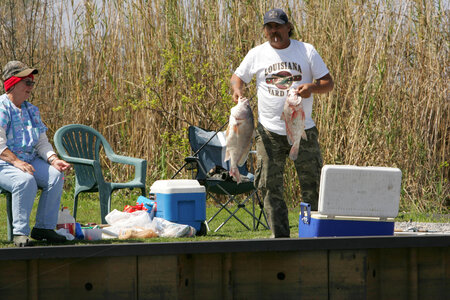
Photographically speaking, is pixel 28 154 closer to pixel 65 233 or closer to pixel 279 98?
pixel 65 233

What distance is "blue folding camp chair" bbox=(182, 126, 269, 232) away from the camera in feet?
21.2

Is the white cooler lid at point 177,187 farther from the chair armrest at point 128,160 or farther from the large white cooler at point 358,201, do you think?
the large white cooler at point 358,201

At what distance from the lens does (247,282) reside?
12.3ft

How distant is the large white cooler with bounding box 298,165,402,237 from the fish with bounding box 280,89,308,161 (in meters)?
0.30

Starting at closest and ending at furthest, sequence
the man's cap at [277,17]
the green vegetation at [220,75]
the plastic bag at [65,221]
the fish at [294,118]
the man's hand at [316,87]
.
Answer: the fish at [294,118] < the man's hand at [316,87] < the man's cap at [277,17] < the plastic bag at [65,221] < the green vegetation at [220,75]

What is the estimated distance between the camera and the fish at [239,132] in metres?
4.42

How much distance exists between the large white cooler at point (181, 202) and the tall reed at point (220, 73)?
2314 mm

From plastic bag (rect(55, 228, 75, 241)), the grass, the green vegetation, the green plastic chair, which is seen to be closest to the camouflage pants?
the grass

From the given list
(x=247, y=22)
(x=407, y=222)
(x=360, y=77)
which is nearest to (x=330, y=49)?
(x=360, y=77)

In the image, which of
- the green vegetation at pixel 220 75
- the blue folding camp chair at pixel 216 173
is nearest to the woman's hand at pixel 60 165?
the blue folding camp chair at pixel 216 173

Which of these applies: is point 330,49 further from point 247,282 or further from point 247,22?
point 247,282

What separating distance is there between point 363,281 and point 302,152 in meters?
1.08

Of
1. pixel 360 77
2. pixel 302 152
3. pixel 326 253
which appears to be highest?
pixel 360 77

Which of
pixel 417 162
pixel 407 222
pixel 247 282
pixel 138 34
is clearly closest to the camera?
pixel 247 282
